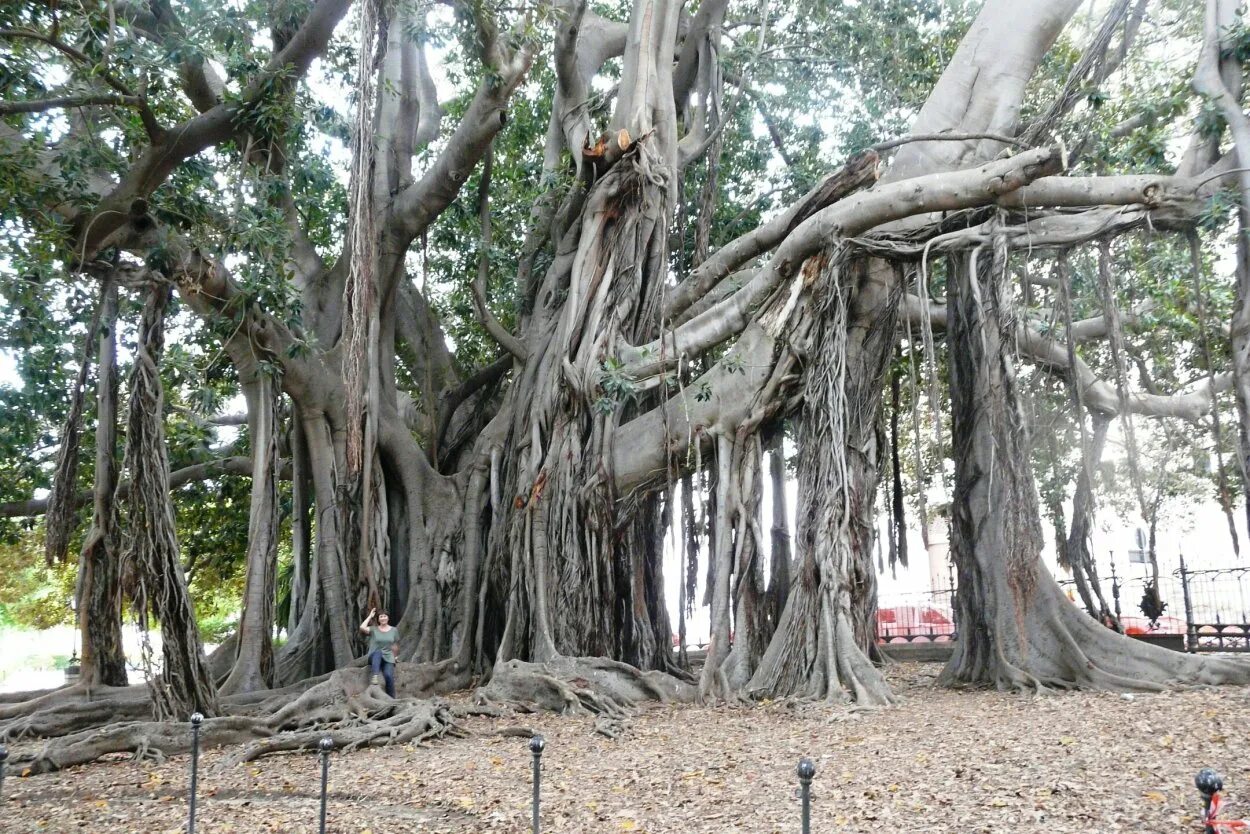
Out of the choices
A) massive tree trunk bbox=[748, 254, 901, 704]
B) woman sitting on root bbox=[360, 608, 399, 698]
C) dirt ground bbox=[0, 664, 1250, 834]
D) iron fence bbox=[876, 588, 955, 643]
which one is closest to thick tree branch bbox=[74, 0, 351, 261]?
woman sitting on root bbox=[360, 608, 399, 698]

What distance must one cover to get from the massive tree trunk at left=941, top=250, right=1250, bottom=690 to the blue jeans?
14.0ft

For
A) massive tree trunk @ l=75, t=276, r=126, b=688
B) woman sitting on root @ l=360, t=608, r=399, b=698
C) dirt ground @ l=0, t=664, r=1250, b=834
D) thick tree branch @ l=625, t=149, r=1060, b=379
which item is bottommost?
dirt ground @ l=0, t=664, r=1250, b=834

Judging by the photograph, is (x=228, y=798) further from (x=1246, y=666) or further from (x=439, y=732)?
(x=1246, y=666)

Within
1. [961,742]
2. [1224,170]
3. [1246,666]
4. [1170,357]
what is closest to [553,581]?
[961,742]

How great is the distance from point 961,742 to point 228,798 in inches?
144

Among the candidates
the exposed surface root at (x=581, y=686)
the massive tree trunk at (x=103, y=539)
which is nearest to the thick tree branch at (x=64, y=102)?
the massive tree trunk at (x=103, y=539)

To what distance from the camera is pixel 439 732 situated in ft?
21.6

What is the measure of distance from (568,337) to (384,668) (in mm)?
3075

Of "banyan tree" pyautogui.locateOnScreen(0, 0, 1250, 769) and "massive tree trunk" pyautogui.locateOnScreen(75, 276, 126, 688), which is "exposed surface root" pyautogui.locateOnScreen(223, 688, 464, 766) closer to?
"banyan tree" pyautogui.locateOnScreen(0, 0, 1250, 769)

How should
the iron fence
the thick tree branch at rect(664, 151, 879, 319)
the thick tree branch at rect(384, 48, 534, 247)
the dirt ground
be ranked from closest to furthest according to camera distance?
the dirt ground → the thick tree branch at rect(664, 151, 879, 319) → the thick tree branch at rect(384, 48, 534, 247) → the iron fence

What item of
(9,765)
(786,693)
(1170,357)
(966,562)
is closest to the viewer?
(9,765)

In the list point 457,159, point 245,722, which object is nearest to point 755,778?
point 245,722

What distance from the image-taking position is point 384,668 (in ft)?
25.4

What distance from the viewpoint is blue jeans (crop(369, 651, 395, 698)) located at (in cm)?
769
